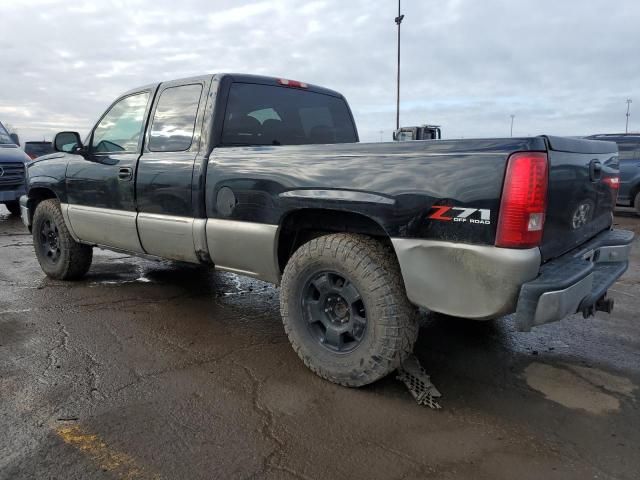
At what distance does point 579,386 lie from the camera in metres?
3.24

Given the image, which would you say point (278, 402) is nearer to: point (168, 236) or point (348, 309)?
point (348, 309)

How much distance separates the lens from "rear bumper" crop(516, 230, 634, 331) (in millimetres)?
2508

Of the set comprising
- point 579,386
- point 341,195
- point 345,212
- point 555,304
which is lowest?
point 579,386

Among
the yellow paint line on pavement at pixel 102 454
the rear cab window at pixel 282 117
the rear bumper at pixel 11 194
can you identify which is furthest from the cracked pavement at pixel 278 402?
the rear bumper at pixel 11 194

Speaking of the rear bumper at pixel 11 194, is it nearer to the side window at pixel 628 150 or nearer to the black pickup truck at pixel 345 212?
the black pickup truck at pixel 345 212

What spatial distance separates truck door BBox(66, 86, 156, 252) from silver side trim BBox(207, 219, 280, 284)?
1056 millimetres

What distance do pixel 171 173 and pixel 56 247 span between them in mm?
2498

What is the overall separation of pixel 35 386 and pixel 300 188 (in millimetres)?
2036

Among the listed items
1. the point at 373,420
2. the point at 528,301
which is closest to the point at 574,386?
the point at 528,301

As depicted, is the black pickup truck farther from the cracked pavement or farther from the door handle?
the cracked pavement

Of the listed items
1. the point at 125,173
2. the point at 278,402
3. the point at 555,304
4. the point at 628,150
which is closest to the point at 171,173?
the point at 125,173

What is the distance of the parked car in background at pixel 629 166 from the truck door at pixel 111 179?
10711mm

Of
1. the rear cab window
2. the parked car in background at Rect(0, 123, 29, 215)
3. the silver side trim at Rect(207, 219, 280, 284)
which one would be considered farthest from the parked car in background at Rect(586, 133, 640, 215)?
the parked car in background at Rect(0, 123, 29, 215)

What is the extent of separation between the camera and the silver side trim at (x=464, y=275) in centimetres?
251
